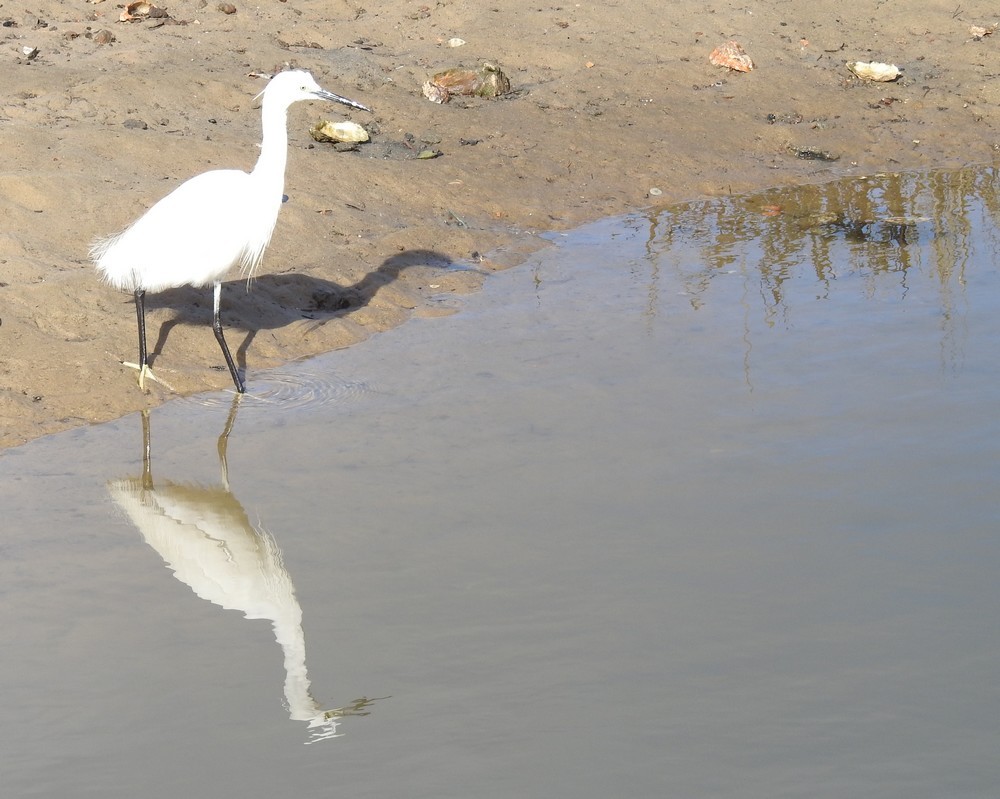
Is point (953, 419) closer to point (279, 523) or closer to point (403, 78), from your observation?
point (279, 523)

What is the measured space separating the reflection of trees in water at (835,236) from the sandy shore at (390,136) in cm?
48

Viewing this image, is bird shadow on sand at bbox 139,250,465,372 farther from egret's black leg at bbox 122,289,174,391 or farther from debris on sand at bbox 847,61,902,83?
debris on sand at bbox 847,61,902,83

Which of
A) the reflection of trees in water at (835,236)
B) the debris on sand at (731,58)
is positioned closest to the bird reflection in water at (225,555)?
the reflection of trees in water at (835,236)

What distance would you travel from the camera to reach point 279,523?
14.5ft

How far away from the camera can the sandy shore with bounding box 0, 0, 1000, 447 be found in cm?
640

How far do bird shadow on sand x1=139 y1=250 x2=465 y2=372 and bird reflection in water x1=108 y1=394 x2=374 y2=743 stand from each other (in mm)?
1292

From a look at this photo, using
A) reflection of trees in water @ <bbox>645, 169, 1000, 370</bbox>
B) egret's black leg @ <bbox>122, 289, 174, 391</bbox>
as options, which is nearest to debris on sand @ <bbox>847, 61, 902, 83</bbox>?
reflection of trees in water @ <bbox>645, 169, 1000, 370</bbox>

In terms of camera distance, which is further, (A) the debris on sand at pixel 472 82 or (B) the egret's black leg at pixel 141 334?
(A) the debris on sand at pixel 472 82

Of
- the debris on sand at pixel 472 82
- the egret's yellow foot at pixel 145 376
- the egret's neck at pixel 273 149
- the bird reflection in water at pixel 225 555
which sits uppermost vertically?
the debris on sand at pixel 472 82

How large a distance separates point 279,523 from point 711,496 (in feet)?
5.32

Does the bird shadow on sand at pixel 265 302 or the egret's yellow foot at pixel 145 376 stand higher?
the bird shadow on sand at pixel 265 302

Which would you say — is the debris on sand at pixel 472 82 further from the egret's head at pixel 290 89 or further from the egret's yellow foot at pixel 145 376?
the egret's yellow foot at pixel 145 376

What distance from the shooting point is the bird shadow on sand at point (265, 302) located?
6.48 m

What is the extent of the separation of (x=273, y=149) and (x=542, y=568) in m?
2.92
